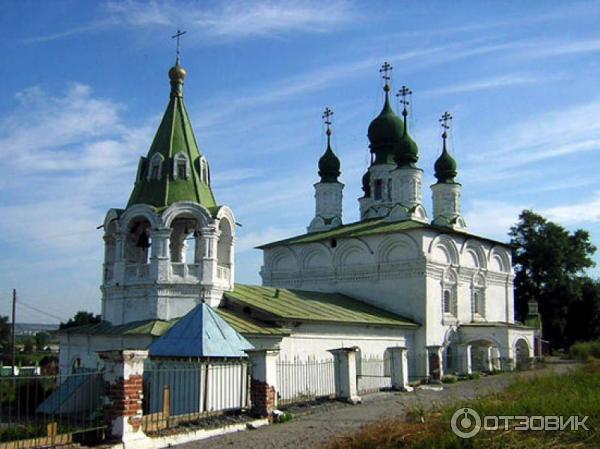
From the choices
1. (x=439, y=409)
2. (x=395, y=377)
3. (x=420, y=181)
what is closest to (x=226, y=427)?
(x=439, y=409)

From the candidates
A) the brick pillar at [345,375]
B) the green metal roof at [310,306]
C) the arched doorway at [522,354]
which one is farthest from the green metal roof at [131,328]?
the arched doorway at [522,354]

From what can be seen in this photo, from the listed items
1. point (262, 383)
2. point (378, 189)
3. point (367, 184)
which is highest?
point (367, 184)

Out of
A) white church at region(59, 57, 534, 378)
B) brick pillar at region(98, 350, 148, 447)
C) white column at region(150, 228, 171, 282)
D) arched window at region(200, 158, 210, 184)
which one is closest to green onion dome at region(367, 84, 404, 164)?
white church at region(59, 57, 534, 378)

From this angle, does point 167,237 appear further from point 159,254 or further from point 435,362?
point 435,362

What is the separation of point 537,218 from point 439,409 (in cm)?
3121

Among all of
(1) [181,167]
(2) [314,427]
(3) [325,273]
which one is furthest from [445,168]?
(2) [314,427]

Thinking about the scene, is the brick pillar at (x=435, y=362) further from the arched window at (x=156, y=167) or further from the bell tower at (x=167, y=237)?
the arched window at (x=156, y=167)

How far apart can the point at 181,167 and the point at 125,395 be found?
8472mm

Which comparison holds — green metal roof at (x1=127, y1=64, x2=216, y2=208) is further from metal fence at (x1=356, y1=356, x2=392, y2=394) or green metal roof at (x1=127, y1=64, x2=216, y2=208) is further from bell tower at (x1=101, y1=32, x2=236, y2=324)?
metal fence at (x1=356, y1=356, x2=392, y2=394)

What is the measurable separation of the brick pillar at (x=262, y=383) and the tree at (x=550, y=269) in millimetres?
28607

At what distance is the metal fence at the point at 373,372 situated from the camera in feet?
59.0

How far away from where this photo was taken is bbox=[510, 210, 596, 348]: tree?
3650 cm

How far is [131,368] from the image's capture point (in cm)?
913

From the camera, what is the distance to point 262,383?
11227 mm
